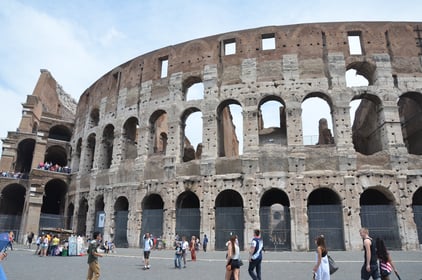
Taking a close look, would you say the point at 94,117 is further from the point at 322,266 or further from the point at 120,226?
the point at 322,266

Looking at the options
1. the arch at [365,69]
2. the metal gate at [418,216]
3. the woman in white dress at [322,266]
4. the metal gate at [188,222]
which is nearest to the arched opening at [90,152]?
the metal gate at [188,222]

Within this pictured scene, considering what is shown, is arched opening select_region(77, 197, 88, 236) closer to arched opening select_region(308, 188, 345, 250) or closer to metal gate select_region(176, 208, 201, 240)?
metal gate select_region(176, 208, 201, 240)

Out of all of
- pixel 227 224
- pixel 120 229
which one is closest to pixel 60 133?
pixel 120 229

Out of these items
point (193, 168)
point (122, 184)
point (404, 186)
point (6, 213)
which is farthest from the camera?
point (6, 213)

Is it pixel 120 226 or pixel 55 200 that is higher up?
pixel 55 200

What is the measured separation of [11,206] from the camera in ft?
77.7

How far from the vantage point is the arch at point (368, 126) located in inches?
617

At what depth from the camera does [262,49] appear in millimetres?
16875

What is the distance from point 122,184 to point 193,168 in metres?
4.54

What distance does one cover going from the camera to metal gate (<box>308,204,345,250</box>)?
1377 cm

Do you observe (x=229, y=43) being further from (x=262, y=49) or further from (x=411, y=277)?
(x=411, y=277)

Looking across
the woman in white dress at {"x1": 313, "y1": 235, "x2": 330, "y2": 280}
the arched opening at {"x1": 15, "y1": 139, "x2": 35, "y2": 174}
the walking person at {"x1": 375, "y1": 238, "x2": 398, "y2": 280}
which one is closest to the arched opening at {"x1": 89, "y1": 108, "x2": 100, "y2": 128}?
the arched opening at {"x1": 15, "y1": 139, "x2": 35, "y2": 174}

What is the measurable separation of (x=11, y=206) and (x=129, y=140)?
11856mm

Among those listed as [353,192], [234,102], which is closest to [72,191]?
[234,102]
